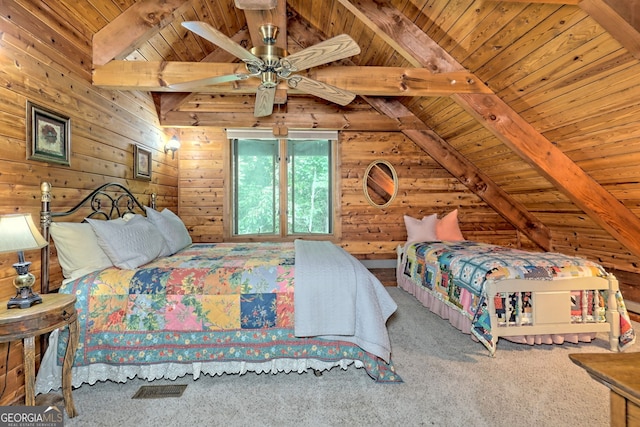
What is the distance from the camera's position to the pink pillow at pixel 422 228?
13.7 feet

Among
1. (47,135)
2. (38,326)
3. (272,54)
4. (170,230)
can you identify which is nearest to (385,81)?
(272,54)

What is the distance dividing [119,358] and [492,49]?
360 centimetres

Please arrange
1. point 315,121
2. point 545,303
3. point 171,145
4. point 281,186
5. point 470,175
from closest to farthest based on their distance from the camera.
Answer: point 545,303 → point 171,145 → point 315,121 → point 470,175 → point 281,186

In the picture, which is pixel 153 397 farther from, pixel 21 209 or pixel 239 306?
pixel 21 209

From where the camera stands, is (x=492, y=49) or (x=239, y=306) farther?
(x=492, y=49)

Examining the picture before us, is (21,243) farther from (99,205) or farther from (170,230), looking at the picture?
(170,230)

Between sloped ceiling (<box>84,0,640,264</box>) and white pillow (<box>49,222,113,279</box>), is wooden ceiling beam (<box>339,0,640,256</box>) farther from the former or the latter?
white pillow (<box>49,222,113,279</box>)

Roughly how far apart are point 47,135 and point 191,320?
1.60 m

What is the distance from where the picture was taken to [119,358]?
192 centimetres

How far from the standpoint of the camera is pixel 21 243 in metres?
1.47

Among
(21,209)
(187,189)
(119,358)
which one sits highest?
(187,189)

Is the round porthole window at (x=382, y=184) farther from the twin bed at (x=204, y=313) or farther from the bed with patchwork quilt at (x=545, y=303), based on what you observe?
the twin bed at (x=204, y=313)

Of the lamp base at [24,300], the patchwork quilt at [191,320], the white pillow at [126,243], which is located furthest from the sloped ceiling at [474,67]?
the lamp base at [24,300]

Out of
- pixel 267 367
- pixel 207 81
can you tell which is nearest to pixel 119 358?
pixel 267 367
